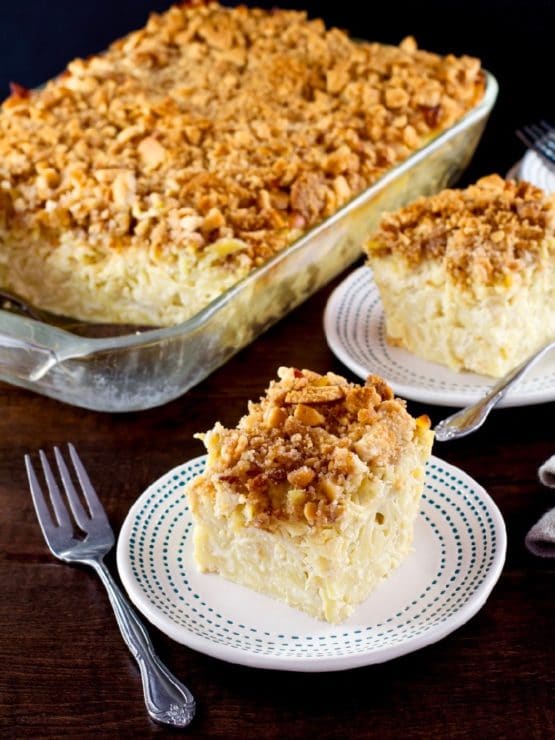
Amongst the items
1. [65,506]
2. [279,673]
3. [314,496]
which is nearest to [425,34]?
[65,506]

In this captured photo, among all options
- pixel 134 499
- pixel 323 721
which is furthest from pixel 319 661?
pixel 134 499

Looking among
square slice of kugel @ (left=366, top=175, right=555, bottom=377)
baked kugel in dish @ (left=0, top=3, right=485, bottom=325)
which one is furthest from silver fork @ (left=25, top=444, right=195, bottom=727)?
square slice of kugel @ (left=366, top=175, right=555, bottom=377)

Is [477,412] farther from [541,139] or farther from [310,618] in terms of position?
[541,139]

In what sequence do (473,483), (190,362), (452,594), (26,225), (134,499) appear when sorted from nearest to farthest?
(452,594)
(473,483)
(134,499)
(190,362)
(26,225)

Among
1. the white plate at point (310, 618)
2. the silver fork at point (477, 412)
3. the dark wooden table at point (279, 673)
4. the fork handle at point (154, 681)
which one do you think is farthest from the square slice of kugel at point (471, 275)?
the fork handle at point (154, 681)

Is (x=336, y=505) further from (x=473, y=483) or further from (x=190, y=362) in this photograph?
(x=190, y=362)

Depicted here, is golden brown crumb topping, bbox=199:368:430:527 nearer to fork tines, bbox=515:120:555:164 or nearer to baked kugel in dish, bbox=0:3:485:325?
baked kugel in dish, bbox=0:3:485:325
